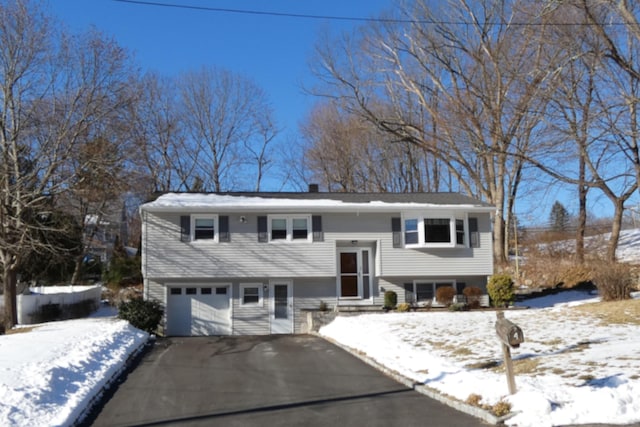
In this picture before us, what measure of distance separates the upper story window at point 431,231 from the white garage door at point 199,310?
755 cm

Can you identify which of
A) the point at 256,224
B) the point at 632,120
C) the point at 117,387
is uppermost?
the point at 632,120

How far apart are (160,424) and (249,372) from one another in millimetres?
4809

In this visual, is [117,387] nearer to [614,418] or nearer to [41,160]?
[614,418]

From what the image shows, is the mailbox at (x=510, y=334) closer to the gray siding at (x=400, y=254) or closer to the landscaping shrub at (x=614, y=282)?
the landscaping shrub at (x=614, y=282)

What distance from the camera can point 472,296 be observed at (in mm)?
24875

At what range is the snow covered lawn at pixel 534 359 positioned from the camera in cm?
810

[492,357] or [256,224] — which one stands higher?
[256,224]

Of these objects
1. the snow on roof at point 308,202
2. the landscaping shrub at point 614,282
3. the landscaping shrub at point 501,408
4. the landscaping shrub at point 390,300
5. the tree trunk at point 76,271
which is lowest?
the landscaping shrub at point 501,408

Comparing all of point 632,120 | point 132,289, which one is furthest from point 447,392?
point 132,289

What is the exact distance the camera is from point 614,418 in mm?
7738

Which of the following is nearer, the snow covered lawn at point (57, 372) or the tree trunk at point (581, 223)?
the snow covered lawn at point (57, 372)

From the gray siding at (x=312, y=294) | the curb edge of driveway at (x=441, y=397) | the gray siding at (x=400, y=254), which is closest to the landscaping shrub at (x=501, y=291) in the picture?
the gray siding at (x=400, y=254)

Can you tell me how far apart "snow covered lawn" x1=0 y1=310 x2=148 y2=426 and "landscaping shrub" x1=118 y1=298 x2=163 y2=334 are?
354 cm

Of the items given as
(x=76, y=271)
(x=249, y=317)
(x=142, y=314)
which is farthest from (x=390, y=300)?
(x=76, y=271)
